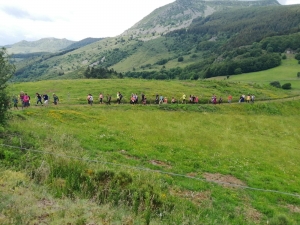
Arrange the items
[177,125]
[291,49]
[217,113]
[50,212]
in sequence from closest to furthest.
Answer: [50,212] → [177,125] → [217,113] → [291,49]

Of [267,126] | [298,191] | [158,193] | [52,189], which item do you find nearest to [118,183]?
[158,193]

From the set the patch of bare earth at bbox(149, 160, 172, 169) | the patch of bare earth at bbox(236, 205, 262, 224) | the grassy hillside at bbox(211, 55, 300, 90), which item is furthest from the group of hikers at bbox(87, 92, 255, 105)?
the grassy hillside at bbox(211, 55, 300, 90)

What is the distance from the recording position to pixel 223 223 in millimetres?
14070

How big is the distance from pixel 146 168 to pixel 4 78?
12.6m

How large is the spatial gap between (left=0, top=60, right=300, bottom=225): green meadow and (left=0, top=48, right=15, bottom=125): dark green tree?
132 centimetres

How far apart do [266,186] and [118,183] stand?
12.3 m

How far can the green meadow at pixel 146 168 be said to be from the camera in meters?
11.4

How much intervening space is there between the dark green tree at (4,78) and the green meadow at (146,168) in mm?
1315

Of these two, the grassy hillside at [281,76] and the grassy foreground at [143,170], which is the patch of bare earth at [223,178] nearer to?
the grassy foreground at [143,170]

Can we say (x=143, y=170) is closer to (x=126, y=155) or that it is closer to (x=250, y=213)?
(x=126, y=155)

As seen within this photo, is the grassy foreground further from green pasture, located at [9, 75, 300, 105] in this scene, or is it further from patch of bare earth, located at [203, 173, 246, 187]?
green pasture, located at [9, 75, 300, 105]

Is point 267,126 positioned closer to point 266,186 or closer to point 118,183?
point 266,186

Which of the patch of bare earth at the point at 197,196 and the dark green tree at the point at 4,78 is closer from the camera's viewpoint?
the patch of bare earth at the point at 197,196

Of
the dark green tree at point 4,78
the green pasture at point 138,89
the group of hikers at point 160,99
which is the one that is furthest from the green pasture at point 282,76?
the dark green tree at point 4,78
